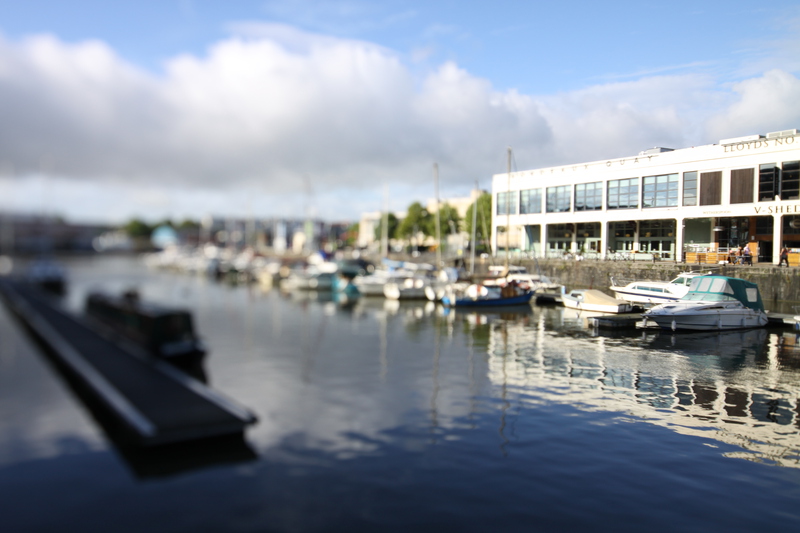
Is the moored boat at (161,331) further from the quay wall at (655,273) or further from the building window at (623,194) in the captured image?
the building window at (623,194)

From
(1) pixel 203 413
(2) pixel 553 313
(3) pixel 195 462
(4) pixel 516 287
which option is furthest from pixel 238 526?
(4) pixel 516 287

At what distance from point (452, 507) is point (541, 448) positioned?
3994 mm

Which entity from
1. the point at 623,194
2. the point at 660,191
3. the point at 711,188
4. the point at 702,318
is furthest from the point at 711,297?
the point at 623,194

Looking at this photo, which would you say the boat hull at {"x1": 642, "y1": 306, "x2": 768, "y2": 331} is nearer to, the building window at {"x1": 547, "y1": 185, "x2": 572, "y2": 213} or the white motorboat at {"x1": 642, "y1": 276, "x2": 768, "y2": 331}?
the white motorboat at {"x1": 642, "y1": 276, "x2": 768, "y2": 331}

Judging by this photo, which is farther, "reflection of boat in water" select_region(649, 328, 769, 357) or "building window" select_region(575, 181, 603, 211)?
"building window" select_region(575, 181, 603, 211)

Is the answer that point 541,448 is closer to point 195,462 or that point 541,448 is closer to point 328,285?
point 195,462

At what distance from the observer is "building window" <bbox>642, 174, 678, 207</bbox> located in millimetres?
55156

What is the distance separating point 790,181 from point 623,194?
15.5 meters

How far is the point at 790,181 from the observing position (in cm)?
4831

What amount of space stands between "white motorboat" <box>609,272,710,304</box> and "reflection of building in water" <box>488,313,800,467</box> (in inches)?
235

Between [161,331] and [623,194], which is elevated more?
[623,194]

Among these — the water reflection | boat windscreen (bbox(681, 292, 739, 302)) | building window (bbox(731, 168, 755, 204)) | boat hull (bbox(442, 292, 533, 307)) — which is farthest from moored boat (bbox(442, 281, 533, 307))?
building window (bbox(731, 168, 755, 204))

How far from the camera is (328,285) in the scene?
227ft

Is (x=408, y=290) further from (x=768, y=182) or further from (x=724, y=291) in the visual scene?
(x=768, y=182)
